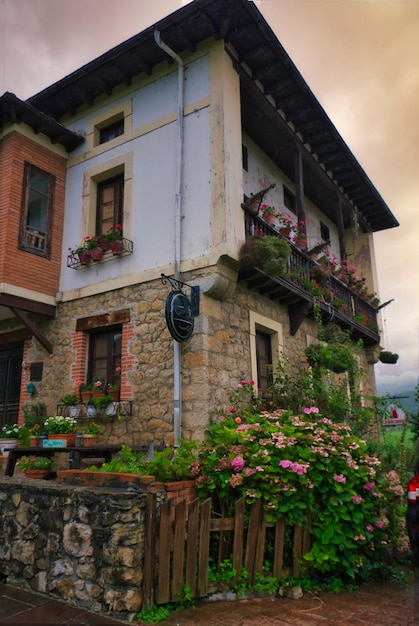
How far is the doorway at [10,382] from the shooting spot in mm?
9156

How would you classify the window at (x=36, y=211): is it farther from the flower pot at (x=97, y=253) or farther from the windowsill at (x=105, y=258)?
the flower pot at (x=97, y=253)

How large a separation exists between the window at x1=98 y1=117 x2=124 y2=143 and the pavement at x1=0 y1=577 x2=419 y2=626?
801cm

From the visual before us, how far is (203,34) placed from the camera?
7.87 metres

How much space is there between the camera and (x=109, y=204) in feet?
29.9

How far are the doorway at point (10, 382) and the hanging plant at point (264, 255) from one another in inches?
202

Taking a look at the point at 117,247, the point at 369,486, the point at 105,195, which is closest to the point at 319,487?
the point at 369,486

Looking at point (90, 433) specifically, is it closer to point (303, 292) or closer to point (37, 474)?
point (37, 474)

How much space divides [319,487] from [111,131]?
797 cm

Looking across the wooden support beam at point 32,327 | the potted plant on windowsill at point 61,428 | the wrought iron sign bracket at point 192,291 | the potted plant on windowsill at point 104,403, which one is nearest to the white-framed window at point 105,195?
the wooden support beam at point 32,327

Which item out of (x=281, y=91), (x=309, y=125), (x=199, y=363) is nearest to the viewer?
(x=199, y=363)

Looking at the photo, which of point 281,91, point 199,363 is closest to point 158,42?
point 281,91

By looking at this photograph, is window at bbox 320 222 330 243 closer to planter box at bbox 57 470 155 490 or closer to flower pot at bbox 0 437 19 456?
flower pot at bbox 0 437 19 456

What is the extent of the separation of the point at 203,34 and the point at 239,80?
96cm

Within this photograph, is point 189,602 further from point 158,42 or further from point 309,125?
point 309,125
